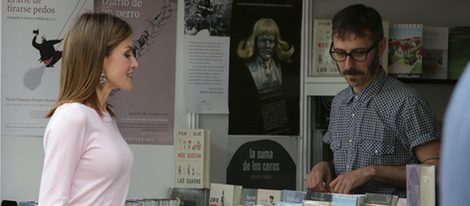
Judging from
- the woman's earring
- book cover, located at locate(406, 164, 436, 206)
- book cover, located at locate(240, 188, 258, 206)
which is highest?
the woman's earring

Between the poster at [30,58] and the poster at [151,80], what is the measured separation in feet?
1.00

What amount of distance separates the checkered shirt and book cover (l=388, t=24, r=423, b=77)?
103cm

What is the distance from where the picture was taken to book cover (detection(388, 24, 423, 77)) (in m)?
4.27

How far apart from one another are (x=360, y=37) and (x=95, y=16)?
1.27 meters

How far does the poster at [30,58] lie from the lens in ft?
13.2

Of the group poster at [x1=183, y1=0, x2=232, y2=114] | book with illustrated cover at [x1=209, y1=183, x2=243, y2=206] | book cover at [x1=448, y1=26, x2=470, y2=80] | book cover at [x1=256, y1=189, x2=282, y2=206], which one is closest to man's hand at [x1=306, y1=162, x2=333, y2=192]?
book cover at [x1=256, y1=189, x2=282, y2=206]

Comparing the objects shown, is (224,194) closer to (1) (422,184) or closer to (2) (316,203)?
(2) (316,203)

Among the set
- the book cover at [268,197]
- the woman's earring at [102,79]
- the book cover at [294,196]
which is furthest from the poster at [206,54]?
the woman's earring at [102,79]

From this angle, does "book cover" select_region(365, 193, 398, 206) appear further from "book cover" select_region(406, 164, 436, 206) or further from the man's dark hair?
the man's dark hair

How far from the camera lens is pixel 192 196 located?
409 centimetres

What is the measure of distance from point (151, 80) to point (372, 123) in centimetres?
141

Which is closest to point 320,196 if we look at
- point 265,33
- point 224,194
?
point 224,194

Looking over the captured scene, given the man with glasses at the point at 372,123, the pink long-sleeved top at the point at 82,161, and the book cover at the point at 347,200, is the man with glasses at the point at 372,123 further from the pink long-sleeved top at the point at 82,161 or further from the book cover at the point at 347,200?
the pink long-sleeved top at the point at 82,161

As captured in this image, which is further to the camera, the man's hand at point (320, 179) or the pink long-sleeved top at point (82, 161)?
the man's hand at point (320, 179)
